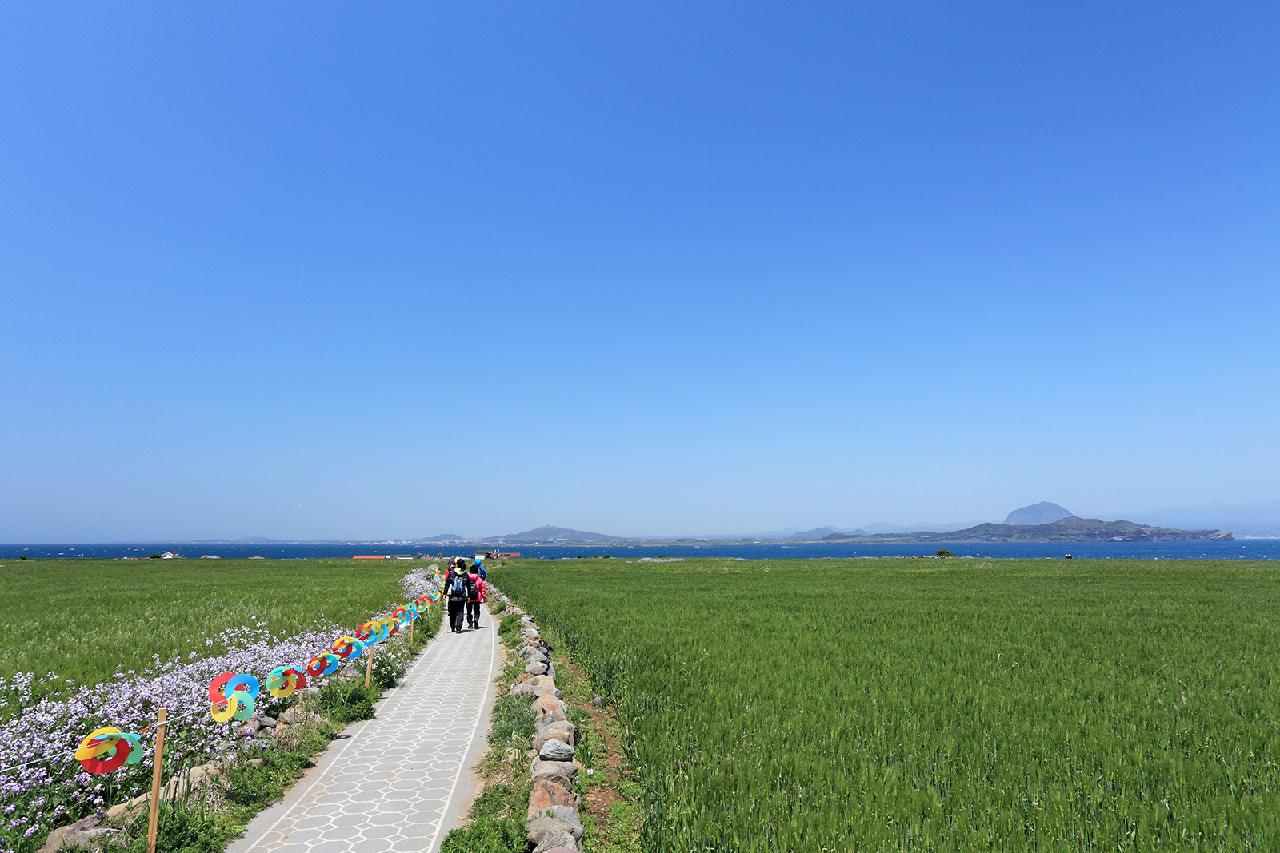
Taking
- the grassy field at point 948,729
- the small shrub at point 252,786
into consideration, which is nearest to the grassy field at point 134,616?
the small shrub at point 252,786

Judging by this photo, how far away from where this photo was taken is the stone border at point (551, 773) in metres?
5.21

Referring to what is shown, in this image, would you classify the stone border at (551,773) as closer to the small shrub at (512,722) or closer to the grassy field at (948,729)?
the small shrub at (512,722)

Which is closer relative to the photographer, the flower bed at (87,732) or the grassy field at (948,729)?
the flower bed at (87,732)

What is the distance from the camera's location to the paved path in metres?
5.81

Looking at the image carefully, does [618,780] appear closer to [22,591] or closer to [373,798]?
[373,798]

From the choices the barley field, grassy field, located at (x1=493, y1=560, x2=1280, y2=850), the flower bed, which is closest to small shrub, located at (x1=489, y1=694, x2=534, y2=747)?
grassy field, located at (x1=493, y1=560, x2=1280, y2=850)

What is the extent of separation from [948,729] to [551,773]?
5.38 meters

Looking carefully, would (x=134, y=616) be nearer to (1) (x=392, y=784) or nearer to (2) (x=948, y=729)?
(1) (x=392, y=784)

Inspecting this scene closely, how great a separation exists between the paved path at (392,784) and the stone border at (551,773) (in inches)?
32.8

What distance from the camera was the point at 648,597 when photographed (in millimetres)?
27922

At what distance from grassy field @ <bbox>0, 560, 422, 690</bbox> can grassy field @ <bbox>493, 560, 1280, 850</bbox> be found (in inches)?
340

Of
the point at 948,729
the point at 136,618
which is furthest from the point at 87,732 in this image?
the point at 136,618

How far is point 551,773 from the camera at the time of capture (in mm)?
6512

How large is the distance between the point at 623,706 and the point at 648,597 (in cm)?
1868
